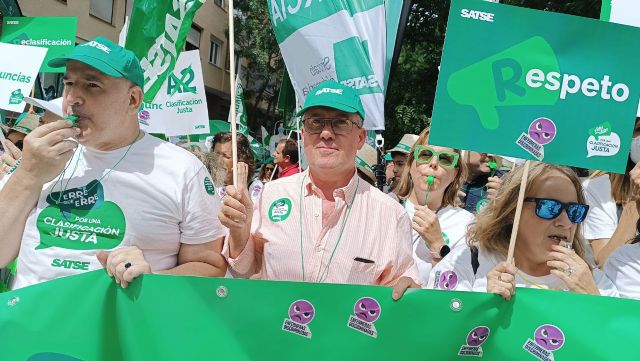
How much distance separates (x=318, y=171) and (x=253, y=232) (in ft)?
1.16

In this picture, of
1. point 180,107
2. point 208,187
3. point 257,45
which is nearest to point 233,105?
point 208,187

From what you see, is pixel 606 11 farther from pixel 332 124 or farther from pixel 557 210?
pixel 332 124

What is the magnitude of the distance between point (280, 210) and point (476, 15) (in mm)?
1035

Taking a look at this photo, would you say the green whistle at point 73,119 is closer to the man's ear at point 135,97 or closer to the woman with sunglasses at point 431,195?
the man's ear at point 135,97

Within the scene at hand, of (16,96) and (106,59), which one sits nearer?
(106,59)

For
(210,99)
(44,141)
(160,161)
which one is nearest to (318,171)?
(160,161)

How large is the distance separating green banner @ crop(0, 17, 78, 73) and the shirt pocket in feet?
13.9

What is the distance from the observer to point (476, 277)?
2.37 m

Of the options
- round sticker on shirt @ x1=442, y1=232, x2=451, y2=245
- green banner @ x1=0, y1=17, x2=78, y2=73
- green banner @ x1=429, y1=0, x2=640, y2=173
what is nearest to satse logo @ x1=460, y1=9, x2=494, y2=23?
green banner @ x1=429, y1=0, x2=640, y2=173

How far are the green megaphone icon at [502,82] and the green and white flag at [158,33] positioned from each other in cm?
248

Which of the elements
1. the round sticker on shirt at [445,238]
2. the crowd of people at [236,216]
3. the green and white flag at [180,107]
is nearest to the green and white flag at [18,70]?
the green and white flag at [180,107]

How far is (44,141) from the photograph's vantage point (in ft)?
6.68

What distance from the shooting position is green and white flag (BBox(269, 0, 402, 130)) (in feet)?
12.7

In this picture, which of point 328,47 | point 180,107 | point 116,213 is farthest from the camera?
point 180,107
